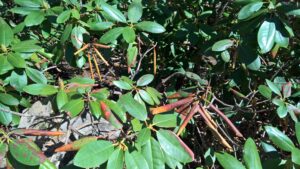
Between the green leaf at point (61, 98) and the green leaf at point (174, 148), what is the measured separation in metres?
0.39

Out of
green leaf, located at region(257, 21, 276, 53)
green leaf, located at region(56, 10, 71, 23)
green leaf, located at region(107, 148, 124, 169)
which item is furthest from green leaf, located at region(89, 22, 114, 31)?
green leaf, located at region(107, 148, 124, 169)

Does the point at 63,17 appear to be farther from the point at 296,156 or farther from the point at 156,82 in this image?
the point at 296,156

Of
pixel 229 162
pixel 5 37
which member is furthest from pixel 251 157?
pixel 5 37

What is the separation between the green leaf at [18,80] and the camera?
5.87 feet

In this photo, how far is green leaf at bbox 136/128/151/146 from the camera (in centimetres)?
137

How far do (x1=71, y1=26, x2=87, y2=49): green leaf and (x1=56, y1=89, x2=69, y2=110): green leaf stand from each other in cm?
34

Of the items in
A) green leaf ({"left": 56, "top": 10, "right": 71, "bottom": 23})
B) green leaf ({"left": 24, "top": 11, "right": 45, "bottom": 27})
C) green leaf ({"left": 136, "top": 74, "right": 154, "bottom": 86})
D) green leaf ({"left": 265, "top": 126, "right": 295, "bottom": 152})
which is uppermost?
green leaf ({"left": 56, "top": 10, "right": 71, "bottom": 23})

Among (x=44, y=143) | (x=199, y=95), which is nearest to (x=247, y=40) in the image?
(x=199, y=95)

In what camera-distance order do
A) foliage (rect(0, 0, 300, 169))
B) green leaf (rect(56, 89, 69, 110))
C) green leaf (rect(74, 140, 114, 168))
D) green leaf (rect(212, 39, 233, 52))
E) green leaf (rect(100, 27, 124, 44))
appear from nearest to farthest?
1. green leaf (rect(74, 140, 114, 168))
2. foliage (rect(0, 0, 300, 169))
3. green leaf (rect(56, 89, 69, 110))
4. green leaf (rect(100, 27, 124, 44))
5. green leaf (rect(212, 39, 233, 52))

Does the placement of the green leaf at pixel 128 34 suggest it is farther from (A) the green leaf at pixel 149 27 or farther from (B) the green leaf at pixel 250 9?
(B) the green leaf at pixel 250 9

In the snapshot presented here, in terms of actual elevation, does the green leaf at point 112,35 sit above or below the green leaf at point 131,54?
above

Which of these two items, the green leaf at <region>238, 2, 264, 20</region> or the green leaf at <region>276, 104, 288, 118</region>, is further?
the green leaf at <region>238, 2, 264, 20</region>

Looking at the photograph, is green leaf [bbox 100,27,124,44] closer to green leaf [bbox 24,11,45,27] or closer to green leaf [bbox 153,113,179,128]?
green leaf [bbox 24,11,45,27]

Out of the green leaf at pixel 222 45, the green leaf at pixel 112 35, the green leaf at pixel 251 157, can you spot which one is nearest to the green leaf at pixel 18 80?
the green leaf at pixel 112 35
